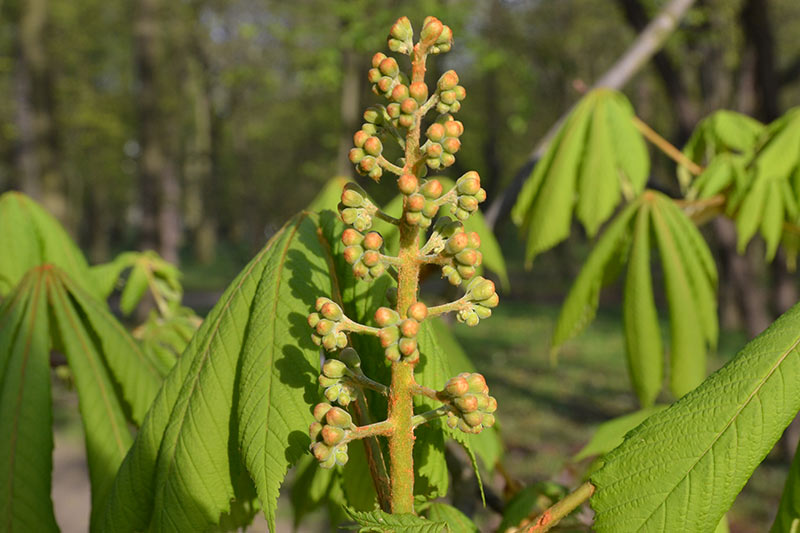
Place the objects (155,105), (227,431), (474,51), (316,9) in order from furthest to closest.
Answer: (316,9) → (155,105) → (474,51) → (227,431)

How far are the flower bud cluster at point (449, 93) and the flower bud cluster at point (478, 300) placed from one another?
187 mm

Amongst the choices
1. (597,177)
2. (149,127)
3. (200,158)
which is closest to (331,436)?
(597,177)

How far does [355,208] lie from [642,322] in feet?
3.56

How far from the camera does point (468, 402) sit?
25.6 inches

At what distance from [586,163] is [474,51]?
9575mm

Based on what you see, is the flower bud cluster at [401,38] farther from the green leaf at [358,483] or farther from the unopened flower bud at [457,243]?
the green leaf at [358,483]

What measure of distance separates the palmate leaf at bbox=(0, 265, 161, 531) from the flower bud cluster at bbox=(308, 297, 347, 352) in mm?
553

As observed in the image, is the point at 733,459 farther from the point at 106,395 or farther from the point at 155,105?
the point at 155,105

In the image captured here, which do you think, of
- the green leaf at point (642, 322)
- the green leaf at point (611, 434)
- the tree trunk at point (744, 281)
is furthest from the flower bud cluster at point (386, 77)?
the tree trunk at point (744, 281)

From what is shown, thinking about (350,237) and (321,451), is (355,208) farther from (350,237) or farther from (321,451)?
(321,451)

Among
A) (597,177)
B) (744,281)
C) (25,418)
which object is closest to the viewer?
(25,418)

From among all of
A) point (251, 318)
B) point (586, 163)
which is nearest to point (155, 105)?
point (586, 163)

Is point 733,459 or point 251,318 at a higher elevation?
point 251,318

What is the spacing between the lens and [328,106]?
2448cm
